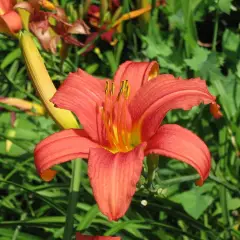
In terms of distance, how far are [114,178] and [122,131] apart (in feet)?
0.75

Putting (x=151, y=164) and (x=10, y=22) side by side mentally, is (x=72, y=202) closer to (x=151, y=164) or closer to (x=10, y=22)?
(x=151, y=164)

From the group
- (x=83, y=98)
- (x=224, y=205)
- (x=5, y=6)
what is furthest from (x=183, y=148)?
(x=5, y=6)

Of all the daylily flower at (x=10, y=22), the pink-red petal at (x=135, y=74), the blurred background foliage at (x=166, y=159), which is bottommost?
the blurred background foliage at (x=166, y=159)

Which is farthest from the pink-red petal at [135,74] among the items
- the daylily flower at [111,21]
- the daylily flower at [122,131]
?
the daylily flower at [111,21]

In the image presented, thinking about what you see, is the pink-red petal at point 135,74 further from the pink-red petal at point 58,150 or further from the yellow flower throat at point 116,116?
the pink-red petal at point 58,150

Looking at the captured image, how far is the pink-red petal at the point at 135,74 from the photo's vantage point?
113 centimetres

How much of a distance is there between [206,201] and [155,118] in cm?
56

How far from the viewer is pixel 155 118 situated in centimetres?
102

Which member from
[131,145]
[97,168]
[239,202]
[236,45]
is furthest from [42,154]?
[236,45]

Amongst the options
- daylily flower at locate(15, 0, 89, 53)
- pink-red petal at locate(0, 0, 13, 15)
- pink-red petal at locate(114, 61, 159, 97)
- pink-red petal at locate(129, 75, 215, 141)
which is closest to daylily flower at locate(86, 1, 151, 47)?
daylily flower at locate(15, 0, 89, 53)

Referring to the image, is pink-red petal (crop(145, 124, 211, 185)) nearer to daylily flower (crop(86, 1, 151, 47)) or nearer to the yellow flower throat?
the yellow flower throat

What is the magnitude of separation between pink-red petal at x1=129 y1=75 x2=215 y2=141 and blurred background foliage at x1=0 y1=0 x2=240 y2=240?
1.18ft

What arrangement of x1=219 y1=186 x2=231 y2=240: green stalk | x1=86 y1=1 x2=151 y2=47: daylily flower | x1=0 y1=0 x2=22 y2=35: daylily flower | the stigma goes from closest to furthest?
the stigma, x1=0 y1=0 x2=22 y2=35: daylily flower, x1=219 y1=186 x2=231 y2=240: green stalk, x1=86 y1=1 x2=151 y2=47: daylily flower

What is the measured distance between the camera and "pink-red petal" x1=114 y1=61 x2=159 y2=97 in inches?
44.6
